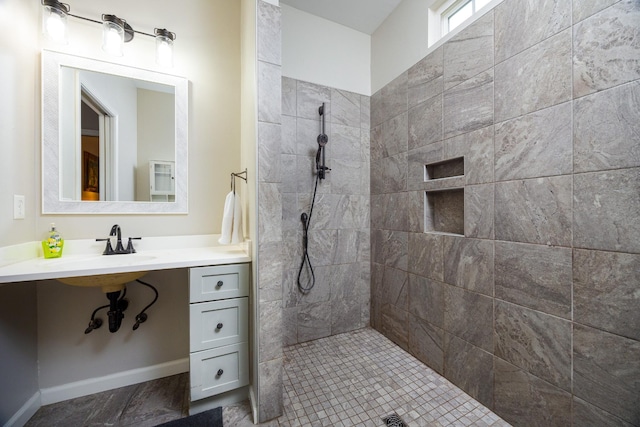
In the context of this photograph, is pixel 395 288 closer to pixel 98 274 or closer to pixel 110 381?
pixel 98 274

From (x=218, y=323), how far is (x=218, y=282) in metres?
0.23

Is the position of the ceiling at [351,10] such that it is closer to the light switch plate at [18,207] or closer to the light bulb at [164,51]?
the light bulb at [164,51]

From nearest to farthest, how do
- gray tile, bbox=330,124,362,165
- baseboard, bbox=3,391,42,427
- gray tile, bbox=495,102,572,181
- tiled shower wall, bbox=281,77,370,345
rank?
gray tile, bbox=495,102,572,181, baseboard, bbox=3,391,42,427, tiled shower wall, bbox=281,77,370,345, gray tile, bbox=330,124,362,165

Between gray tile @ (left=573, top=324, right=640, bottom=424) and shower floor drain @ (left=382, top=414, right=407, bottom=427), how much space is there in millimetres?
819

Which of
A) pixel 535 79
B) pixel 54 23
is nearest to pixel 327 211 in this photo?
pixel 535 79

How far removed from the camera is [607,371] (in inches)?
38.3

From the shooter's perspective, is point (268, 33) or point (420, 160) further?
point (420, 160)

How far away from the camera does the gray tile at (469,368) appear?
141 cm

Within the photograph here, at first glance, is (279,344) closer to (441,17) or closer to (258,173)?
(258,173)

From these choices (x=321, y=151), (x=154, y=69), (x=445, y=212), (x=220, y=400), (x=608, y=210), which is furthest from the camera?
(x=321, y=151)

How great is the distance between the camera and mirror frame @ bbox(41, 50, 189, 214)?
4.73 ft

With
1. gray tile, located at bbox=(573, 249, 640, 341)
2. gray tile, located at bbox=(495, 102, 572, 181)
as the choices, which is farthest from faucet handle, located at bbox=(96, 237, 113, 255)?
gray tile, located at bbox=(573, 249, 640, 341)

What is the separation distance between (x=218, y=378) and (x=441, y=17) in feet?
9.45

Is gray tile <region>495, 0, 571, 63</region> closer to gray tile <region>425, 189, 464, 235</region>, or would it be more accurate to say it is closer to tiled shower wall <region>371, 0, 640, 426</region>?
tiled shower wall <region>371, 0, 640, 426</region>
